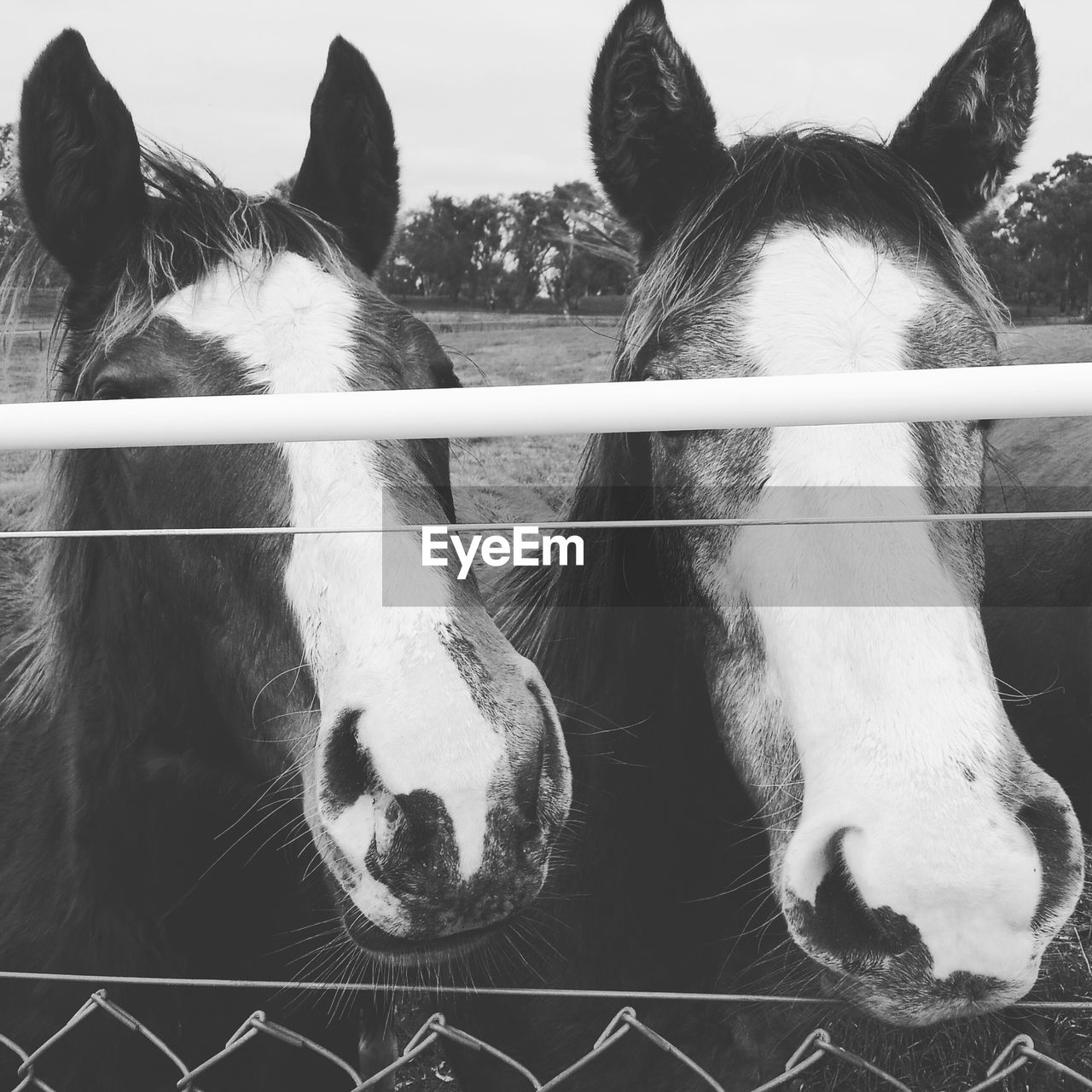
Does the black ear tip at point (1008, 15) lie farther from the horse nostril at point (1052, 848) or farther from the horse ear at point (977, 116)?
the horse nostril at point (1052, 848)

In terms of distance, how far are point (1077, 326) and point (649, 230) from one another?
27.8 inches

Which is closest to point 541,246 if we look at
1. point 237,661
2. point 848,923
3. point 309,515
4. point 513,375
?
point 513,375

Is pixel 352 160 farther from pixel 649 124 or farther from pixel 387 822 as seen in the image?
pixel 387 822

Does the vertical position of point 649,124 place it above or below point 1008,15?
below

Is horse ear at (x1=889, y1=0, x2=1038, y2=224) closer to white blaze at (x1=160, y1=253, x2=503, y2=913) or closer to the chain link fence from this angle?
white blaze at (x1=160, y1=253, x2=503, y2=913)

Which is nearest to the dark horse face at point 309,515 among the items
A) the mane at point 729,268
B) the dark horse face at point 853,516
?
the mane at point 729,268

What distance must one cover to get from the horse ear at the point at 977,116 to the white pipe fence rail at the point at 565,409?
0.46 meters

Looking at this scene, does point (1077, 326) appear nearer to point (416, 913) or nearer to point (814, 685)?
point (814, 685)

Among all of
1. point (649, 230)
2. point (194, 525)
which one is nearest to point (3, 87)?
point (194, 525)

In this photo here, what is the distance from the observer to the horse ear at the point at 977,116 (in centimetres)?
155

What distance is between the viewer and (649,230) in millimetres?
1744

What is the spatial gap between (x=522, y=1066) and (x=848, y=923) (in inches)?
26.7

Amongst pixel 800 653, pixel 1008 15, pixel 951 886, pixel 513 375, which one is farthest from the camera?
pixel 513 375

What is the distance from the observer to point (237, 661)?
63.2 inches
